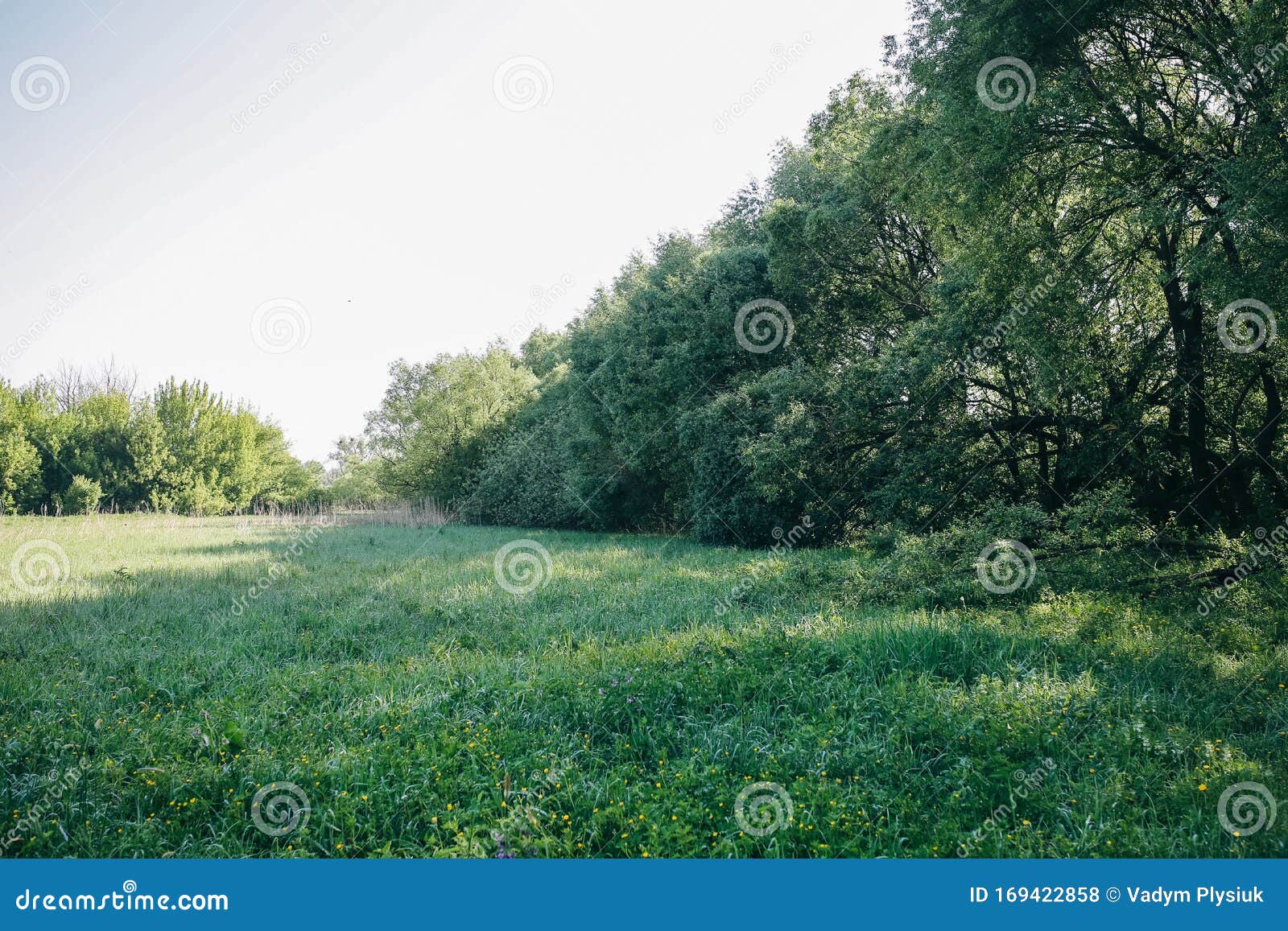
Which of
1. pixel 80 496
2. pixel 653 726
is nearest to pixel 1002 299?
pixel 653 726

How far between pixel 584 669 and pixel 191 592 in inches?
306

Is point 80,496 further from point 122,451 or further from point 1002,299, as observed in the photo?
point 1002,299

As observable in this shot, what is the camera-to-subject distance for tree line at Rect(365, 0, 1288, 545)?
368 inches

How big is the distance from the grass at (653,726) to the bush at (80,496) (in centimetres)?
3680

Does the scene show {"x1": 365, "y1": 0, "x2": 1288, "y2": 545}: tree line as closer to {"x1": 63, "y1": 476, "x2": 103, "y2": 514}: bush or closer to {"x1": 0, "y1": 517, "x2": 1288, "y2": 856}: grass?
{"x1": 0, "y1": 517, "x2": 1288, "y2": 856}: grass

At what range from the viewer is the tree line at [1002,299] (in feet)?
30.7

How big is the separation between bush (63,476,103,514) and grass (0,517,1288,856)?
36.8 metres

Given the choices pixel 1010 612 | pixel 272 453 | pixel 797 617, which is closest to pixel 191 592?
pixel 797 617

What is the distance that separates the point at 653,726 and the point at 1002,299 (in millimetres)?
10066

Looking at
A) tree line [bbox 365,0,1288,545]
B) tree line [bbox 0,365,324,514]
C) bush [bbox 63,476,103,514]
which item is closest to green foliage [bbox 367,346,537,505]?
tree line [bbox 0,365,324,514]

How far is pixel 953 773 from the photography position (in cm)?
441

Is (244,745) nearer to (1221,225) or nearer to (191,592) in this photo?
(191,592)

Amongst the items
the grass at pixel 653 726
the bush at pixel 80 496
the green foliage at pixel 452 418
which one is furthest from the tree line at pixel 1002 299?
the bush at pixel 80 496

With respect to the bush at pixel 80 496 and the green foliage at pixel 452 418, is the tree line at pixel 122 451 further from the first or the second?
the green foliage at pixel 452 418
